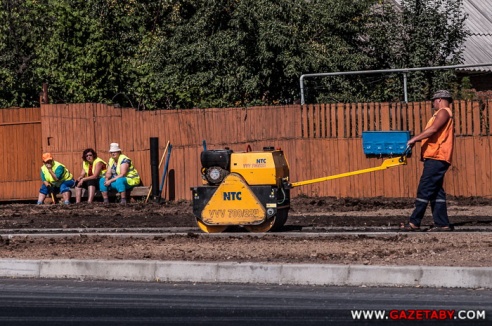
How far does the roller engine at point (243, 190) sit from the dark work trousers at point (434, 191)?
1926mm

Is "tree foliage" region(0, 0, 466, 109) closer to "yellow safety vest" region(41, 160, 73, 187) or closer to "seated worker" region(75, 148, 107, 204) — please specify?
"seated worker" region(75, 148, 107, 204)

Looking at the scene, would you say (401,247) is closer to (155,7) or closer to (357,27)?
(357,27)

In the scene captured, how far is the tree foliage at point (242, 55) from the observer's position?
25.0 metres

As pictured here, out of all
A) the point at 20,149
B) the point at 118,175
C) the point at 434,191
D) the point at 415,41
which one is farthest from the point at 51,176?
the point at 434,191

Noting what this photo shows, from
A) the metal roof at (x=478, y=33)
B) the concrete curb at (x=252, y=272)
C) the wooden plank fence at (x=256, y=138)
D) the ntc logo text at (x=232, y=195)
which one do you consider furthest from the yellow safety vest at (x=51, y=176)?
the metal roof at (x=478, y=33)

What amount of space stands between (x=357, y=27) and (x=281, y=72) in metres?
2.59

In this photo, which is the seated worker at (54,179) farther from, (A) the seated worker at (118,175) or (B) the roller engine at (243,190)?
(B) the roller engine at (243,190)

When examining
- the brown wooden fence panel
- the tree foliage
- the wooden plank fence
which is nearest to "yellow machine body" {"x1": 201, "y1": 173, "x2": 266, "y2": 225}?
the wooden plank fence

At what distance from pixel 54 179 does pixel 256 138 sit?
4218mm

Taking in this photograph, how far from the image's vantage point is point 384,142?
21.1 meters

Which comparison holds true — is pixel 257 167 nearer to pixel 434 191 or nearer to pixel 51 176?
pixel 434 191

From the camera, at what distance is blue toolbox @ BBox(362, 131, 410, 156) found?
817 inches

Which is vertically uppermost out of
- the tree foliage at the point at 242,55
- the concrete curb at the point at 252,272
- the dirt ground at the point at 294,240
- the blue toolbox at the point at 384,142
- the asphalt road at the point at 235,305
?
the tree foliage at the point at 242,55

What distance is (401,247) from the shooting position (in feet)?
A: 41.9
